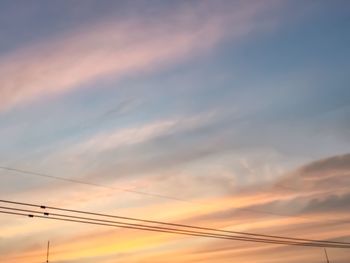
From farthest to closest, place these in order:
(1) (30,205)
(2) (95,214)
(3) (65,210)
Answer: (2) (95,214) < (3) (65,210) < (1) (30,205)

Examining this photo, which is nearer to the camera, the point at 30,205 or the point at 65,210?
the point at 30,205

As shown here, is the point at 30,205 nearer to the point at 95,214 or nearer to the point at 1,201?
the point at 1,201

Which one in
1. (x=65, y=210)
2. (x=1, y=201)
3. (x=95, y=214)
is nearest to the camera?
(x=1, y=201)

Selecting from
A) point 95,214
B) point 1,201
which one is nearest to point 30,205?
point 1,201

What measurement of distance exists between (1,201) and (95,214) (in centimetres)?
2014

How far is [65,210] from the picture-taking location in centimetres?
5191

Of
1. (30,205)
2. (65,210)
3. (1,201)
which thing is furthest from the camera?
(65,210)

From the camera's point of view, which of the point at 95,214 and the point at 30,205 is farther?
the point at 95,214

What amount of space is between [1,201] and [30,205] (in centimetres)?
538

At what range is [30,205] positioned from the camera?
152 ft

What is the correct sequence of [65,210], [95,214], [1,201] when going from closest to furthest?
[1,201] → [65,210] → [95,214]

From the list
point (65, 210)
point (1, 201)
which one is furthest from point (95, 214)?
point (1, 201)

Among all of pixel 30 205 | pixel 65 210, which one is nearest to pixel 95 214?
pixel 65 210

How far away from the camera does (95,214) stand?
182 feet
